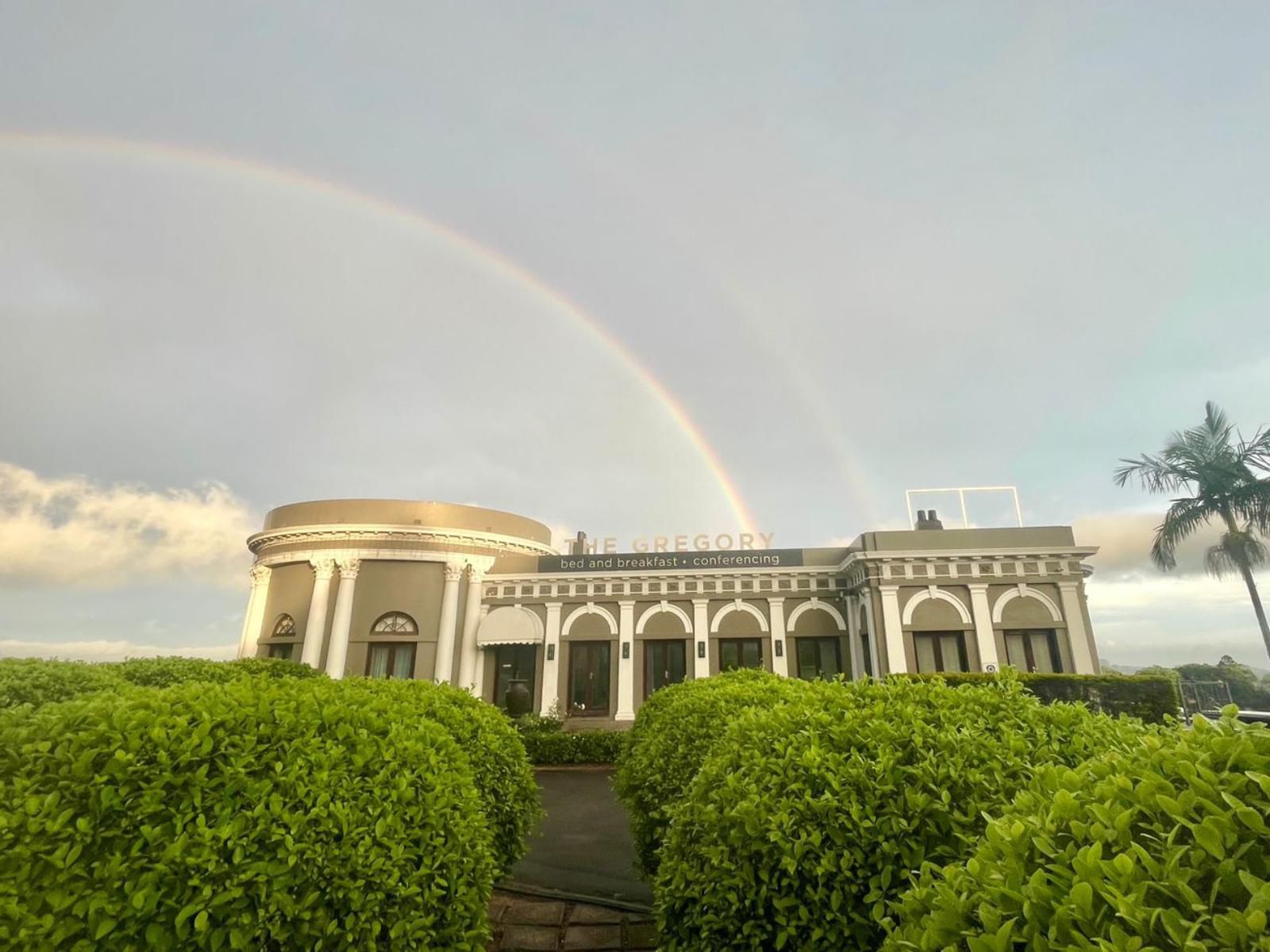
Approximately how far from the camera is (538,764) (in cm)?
1944

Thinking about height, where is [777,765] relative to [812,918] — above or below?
above

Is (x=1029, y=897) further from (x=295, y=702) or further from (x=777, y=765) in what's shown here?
(x=295, y=702)

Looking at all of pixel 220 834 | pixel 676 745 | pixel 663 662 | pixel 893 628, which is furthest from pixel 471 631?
pixel 220 834

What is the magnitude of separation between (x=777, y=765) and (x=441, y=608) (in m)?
27.7

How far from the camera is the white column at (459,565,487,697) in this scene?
29.0m

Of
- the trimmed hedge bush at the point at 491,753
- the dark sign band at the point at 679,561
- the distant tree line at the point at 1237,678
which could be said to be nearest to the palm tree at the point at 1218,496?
Answer: the distant tree line at the point at 1237,678

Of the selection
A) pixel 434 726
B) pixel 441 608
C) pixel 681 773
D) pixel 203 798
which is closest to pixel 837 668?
pixel 441 608

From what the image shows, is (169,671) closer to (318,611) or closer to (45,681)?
(45,681)

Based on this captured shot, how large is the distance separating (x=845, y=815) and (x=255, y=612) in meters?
34.9

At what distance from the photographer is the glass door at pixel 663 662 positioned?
89.7 feet

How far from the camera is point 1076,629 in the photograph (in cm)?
2391

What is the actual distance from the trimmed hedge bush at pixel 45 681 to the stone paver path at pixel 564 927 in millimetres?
5540

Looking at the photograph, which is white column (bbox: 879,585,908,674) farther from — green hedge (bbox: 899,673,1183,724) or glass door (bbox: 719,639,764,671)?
glass door (bbox: 719,639,764,671)

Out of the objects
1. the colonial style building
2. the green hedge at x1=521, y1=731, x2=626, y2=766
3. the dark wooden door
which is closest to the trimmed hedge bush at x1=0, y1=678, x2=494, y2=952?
the green hedge at x1=521, y1=731, x2=626, y2=766
